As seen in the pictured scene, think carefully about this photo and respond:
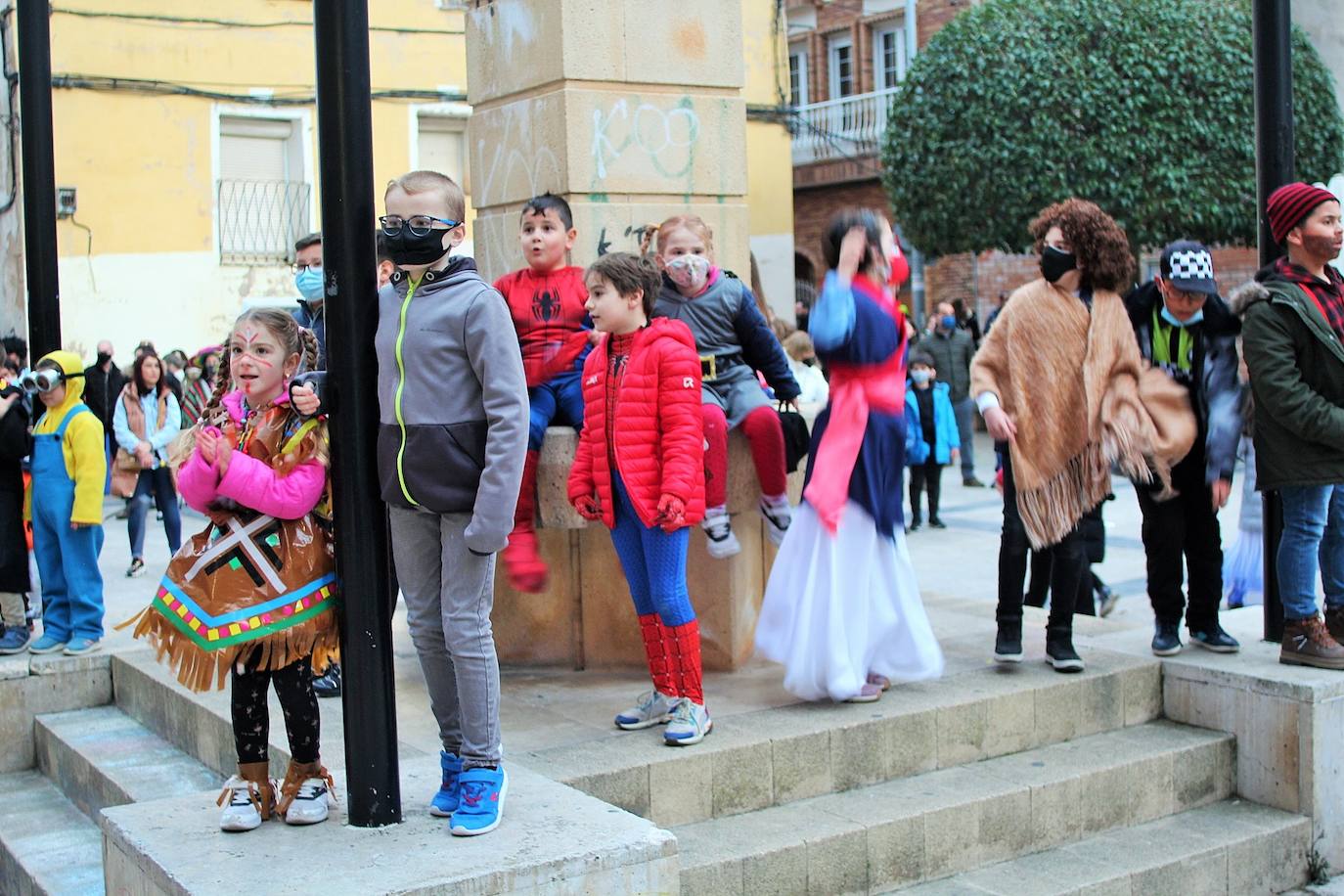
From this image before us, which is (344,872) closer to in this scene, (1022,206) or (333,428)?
(333,428)

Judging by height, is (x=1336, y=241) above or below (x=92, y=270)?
below

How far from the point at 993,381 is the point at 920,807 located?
1861 millimetres

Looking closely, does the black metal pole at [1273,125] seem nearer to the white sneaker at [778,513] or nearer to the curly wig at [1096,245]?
the curly wig at [1096,245]

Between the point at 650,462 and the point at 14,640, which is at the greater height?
the point at 650,462

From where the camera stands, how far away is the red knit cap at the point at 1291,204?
564 centimetres

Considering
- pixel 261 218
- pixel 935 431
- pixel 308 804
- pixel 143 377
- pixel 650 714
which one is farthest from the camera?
pixel 261 218

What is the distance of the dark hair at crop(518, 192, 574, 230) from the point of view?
5.74 m

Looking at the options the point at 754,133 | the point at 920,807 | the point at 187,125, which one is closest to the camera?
the point at 920,807

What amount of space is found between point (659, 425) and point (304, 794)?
1791 millimetres

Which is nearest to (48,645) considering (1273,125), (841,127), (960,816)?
(960,816)

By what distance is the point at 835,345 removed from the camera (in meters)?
5.34

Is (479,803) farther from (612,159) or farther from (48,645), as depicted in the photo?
(48,645)

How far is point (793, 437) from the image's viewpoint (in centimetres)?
602

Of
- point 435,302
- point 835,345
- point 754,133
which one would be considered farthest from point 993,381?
point 754,133
